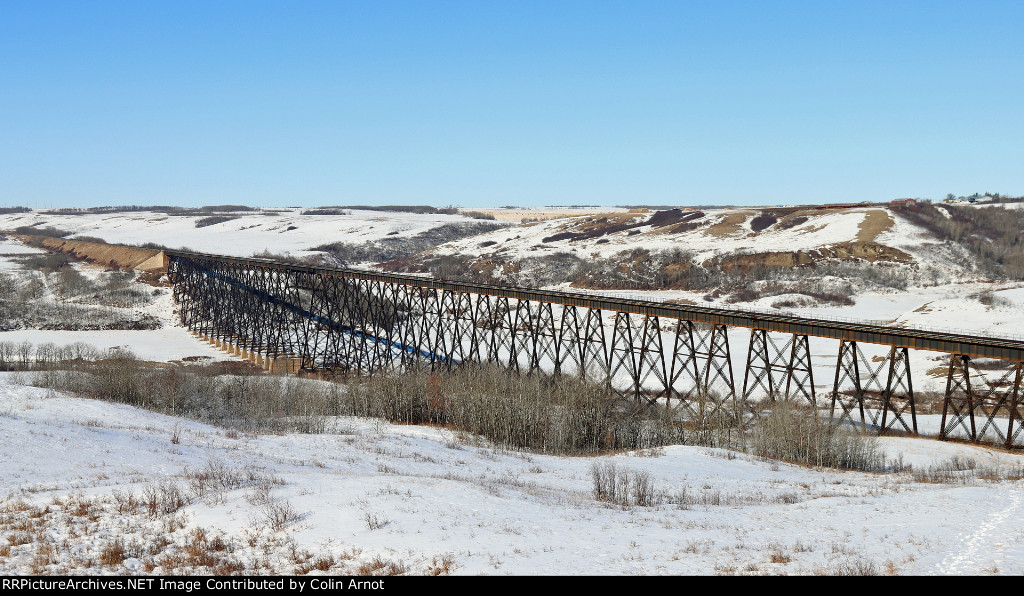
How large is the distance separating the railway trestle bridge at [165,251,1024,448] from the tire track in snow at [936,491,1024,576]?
1257 centimetres

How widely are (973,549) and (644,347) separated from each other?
20.9 metres

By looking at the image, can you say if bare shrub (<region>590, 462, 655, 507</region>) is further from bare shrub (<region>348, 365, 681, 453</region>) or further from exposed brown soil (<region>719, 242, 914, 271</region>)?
exposed brown soil (<region>719, 242, 914, 271</region>)

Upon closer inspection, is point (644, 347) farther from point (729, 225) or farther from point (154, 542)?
point (729, 225)

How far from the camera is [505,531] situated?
45.0ft

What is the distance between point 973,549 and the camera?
41.0 ft

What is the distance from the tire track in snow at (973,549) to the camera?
1141cm

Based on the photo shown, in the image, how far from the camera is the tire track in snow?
11414mm

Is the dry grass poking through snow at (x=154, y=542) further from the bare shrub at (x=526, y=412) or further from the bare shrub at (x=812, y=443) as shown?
the bare shrub at (x=812, y=443)

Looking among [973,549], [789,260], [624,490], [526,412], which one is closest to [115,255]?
[789,260]

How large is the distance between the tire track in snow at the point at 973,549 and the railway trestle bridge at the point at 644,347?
12.6 meters

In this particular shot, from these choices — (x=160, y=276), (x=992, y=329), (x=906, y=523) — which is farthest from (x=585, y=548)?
(x=160, y=276)

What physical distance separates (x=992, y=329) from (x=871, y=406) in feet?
59.1

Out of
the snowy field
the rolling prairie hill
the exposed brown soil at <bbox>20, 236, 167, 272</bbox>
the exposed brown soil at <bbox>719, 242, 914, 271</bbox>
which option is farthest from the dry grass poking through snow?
the exposed brown soil at <bbox>20, 236, 167, 272</bbox>
